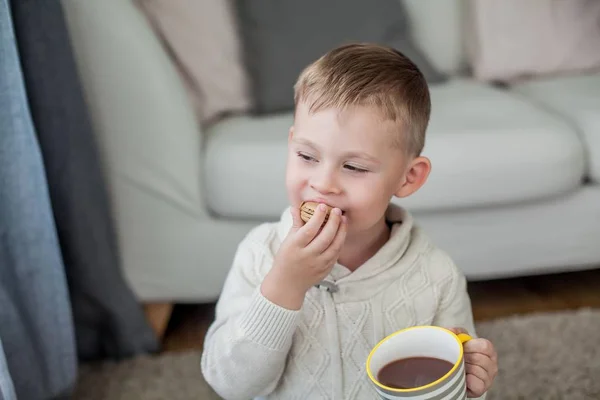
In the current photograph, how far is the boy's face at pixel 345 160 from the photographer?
834 millimetres

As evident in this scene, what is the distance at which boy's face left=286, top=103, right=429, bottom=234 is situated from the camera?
834 mm

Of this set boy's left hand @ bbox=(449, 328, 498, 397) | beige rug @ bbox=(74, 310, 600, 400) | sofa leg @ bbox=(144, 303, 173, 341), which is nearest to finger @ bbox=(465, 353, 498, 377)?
boy's left hand @ bbox=(449, 328, 498, 397)

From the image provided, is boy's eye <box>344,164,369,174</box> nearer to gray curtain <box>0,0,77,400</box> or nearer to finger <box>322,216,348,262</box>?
finger <box>322,216,348,262</box>

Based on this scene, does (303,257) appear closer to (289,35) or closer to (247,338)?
(247,338)

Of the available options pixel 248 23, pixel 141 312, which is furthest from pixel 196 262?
pixel 248 23

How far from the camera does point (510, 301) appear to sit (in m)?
1.69

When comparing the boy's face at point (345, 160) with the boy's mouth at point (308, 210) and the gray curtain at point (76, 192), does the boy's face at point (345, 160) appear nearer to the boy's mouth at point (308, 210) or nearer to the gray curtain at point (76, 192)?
the boy's mouth at point (308, 210)

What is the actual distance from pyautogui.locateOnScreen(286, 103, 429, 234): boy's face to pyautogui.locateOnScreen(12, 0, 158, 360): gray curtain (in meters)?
0.60

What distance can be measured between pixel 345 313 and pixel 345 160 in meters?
0.23

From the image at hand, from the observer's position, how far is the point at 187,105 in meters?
1.52

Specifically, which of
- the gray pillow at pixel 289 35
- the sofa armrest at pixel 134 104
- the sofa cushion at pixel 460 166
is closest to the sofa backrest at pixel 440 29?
the gray pillow at pixel 289 35

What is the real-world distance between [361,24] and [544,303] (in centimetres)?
82

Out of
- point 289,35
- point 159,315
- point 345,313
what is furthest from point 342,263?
point 289,35

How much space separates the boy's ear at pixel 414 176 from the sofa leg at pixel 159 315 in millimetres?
851
